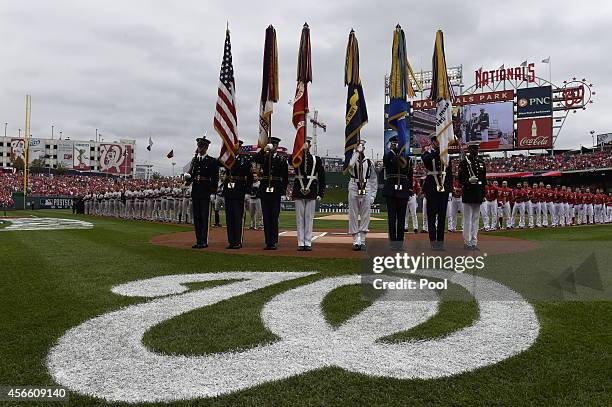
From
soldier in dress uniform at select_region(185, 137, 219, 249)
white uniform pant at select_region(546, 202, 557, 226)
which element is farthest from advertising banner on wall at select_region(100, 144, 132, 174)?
soldier in dress uniform at select_region(185, 137, 219, 249)

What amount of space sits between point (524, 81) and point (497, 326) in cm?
5519

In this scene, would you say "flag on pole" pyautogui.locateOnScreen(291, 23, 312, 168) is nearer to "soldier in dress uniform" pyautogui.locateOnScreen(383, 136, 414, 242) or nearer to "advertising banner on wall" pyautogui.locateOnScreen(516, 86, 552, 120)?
"soldier in dress uniform" pyautogui.locateOnScreen(383, 136, 414, 242)

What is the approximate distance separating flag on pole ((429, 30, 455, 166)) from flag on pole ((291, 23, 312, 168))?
10.4 feet

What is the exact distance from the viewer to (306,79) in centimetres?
1034

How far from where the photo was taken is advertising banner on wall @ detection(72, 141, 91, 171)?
9819 cm

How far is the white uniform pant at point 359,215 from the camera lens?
9438 mm

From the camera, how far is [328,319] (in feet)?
13.8

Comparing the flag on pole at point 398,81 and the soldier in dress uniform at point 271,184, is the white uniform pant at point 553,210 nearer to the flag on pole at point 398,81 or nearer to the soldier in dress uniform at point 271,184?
the flag on pole at point 398,81

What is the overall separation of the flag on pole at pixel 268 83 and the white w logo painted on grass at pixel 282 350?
658cm

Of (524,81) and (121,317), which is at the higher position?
(524,81)

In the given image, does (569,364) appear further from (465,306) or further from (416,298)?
(416,298)

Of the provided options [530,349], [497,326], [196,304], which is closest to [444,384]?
[530,349]

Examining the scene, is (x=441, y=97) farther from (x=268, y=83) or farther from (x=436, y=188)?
(x=268, y=83)

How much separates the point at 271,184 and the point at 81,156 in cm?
10196
